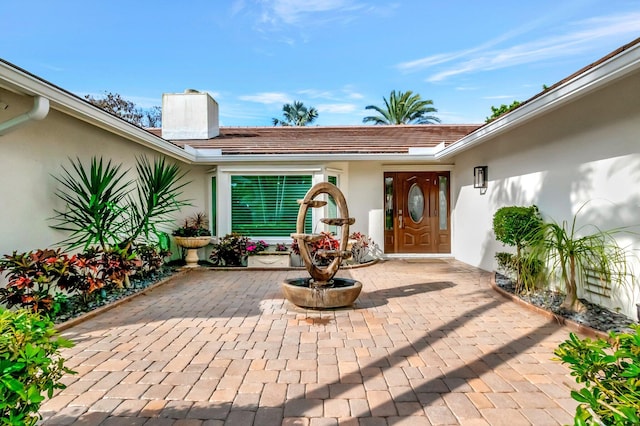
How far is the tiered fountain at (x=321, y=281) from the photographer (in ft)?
16.8

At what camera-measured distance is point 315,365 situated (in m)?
3.30

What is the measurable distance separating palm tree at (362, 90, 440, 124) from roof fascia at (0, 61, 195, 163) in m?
23.5

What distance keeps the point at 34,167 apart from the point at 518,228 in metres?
7.50

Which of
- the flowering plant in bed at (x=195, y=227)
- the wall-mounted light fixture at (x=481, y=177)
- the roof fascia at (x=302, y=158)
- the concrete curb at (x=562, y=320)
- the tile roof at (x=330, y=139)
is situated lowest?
the concrete curb at (x=562, y=320)

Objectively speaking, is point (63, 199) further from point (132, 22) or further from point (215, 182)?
point (132, 22)

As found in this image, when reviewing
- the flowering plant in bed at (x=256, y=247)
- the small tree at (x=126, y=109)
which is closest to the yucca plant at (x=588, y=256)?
the flowering plant in bed at (x=256, y=247)

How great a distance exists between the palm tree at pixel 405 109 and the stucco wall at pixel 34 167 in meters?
24.6

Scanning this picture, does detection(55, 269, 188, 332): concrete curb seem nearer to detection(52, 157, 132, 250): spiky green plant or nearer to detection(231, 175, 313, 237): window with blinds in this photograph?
detection(52, 157, 132, 250): spiky green plant

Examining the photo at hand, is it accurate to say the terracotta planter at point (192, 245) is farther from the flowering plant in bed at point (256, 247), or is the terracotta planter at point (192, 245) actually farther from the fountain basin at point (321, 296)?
the fountain basin at point (321, 296)

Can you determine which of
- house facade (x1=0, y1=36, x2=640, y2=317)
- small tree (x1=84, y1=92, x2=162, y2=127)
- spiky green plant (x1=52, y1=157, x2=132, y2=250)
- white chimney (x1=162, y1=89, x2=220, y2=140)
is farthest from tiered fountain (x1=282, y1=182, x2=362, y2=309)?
small tree (x1=84, y1=92, x2=162, y2=127)

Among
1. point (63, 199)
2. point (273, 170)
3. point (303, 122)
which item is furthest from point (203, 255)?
point (303, 122)

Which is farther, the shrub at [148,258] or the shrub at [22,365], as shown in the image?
the shrub at [148,258]

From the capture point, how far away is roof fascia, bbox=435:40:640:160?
11.3 feet

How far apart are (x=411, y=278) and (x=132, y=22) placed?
35.1 feet
